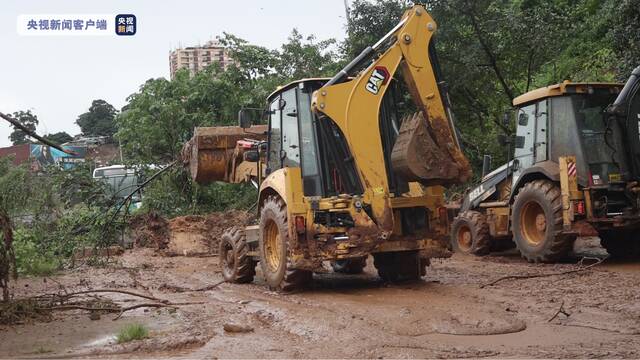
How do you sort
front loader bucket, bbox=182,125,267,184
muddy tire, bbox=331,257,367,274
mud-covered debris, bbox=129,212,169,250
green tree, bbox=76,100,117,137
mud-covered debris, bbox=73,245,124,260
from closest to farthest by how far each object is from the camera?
1. muddy tire, bbox=331,257,367,274
2. front loader bucket, bbox=182,125,267,184
3. mud-covered debris, bbox=73,245,124,260
4. mud-covered debris, bbox=129,212,169,250
5. green tree, bbox=76,100,117,137

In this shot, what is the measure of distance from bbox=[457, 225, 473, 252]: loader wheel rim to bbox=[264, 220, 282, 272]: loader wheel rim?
5.32m

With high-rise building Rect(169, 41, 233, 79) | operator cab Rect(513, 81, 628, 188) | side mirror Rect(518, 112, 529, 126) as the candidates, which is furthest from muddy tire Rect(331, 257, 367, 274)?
high-rise building Rect(169, 41, 233, 79)

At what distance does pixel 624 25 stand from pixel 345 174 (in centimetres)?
1025

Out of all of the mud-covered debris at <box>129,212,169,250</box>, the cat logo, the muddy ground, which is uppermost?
the cat logo

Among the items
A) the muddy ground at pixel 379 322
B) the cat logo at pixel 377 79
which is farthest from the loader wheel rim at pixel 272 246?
the cat logo at pixel 377 79

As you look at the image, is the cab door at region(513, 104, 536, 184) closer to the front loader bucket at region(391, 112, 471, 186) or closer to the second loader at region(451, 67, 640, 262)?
the second loader at region(451, 67, 640, 262)

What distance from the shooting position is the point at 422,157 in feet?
27.2

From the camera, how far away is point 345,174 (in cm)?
877

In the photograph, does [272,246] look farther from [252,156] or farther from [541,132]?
[541,132]

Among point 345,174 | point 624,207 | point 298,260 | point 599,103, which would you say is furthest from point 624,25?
point 298,260

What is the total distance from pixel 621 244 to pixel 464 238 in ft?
9.74

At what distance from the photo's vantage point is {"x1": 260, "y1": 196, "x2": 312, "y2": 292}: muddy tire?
8.68m

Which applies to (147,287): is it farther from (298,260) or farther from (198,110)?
(198,110)

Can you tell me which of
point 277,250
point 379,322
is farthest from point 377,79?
point 379,322
